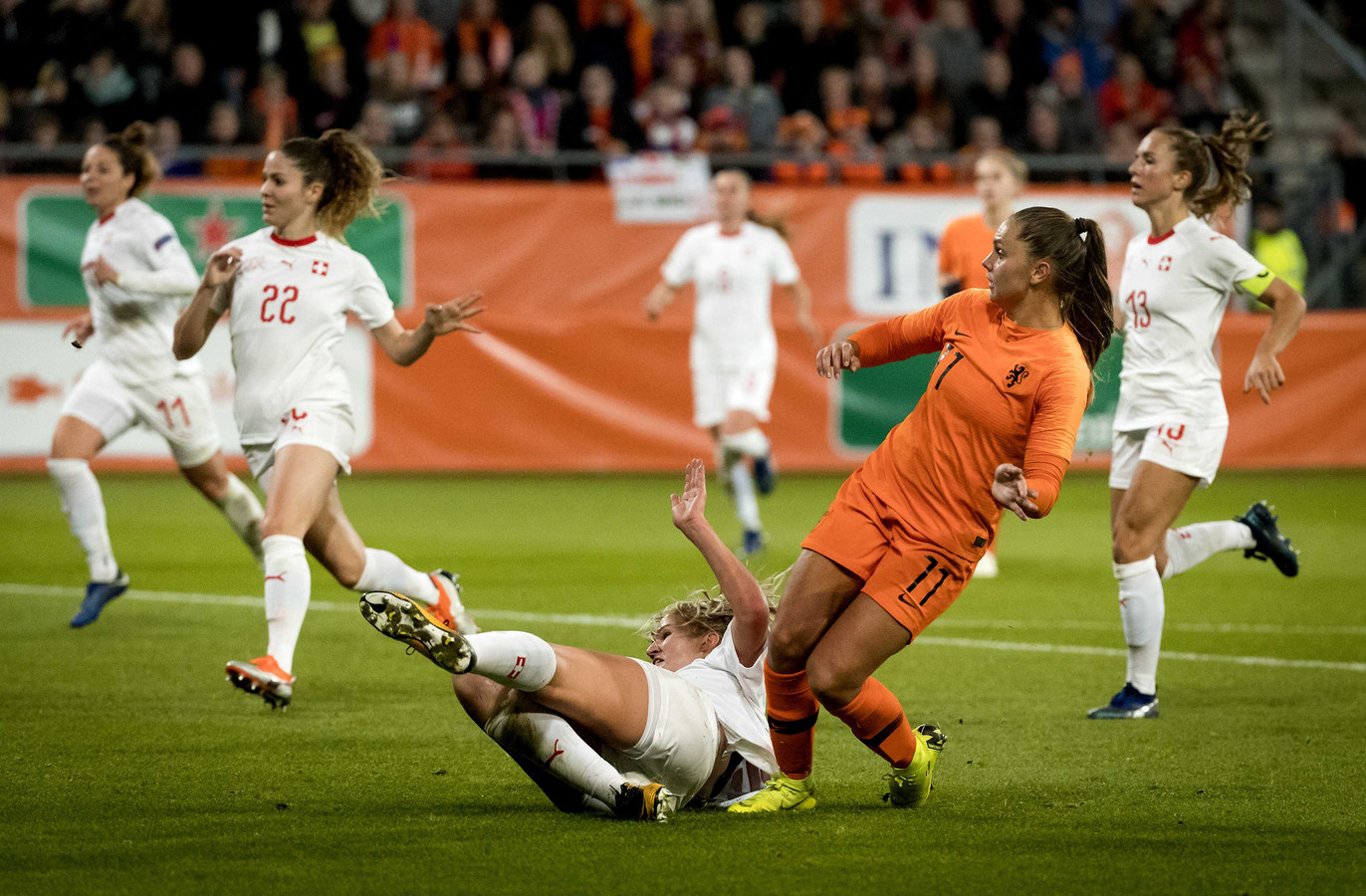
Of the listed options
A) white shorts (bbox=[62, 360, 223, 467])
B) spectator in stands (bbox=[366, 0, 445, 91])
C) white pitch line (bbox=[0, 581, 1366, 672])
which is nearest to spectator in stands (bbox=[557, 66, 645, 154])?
spectator in stands (bbox=[366, 0, 445, 91])

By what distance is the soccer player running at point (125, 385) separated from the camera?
333 inches

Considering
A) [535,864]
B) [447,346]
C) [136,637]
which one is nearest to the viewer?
[535,864]

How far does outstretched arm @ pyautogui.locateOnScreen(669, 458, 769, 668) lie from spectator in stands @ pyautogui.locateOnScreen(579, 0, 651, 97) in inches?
530

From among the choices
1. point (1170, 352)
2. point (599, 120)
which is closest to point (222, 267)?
point (1170, 352)

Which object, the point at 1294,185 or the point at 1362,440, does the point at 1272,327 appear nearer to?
the point at 1362,440

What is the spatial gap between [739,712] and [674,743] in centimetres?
35

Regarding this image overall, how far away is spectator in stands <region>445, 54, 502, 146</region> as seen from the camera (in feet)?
56.6

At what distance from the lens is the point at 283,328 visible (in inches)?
256

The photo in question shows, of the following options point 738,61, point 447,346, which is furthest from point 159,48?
point 738,61

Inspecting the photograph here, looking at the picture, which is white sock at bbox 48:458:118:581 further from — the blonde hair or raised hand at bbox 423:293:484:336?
the blonde hair

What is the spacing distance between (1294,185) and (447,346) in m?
9.88

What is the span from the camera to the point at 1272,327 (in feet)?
22.1

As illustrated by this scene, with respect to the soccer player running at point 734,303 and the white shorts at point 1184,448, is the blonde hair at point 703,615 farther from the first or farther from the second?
the soccer player running at point 734,303

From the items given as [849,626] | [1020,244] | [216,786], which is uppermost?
[1020,244]
